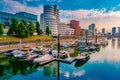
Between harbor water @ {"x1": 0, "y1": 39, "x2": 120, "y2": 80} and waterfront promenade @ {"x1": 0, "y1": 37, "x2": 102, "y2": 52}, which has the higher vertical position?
waterfront promenade @ {"x1": 0, "y1": 37, "x2": 102, "y2": 52}

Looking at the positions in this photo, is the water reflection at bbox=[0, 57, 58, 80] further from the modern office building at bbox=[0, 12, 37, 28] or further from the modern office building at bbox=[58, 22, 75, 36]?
the modern office building at bbox=[0, 12, 37, 28]

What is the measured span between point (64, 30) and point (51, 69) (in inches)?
235

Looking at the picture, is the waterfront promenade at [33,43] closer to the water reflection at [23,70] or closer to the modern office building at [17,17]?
the water reflection at [23,70]

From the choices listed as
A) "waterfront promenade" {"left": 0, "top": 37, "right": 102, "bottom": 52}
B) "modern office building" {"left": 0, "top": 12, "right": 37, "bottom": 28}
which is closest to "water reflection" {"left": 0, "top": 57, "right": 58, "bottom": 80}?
"waterfront promenade" {"left": 0, "top": 37, "right": 102, "bottom": 52}

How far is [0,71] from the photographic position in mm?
5426

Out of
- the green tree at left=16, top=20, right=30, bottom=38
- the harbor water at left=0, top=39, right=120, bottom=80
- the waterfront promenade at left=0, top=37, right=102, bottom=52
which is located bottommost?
the harbor water at left=0, top=39, right=120, bottom=80

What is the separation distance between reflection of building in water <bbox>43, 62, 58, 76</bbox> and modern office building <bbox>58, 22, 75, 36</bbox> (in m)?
4.65

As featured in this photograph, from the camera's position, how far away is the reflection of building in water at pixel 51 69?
5.36m

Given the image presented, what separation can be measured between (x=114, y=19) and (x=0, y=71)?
6.63 m

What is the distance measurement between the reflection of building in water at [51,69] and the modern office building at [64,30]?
4.65 meters

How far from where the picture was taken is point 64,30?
11383 mm

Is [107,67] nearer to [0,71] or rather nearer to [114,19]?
[114,19]

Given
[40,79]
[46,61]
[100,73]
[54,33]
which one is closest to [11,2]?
[54,33]

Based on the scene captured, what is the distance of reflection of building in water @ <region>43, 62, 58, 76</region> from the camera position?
5.36 m
